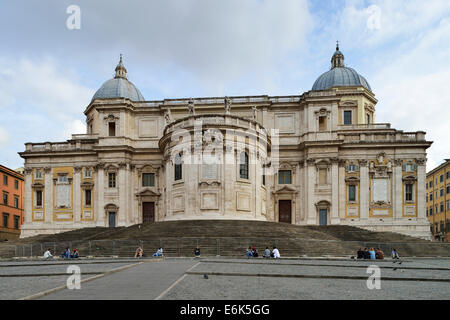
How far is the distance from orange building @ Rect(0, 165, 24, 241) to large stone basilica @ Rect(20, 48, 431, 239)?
31.8ft

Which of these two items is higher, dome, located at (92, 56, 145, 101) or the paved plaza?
dome, located at (92, 56, 145, 101)

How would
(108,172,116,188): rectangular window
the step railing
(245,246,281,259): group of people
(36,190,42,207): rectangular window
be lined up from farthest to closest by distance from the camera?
(36,190,42,207): rectangular window, (108,172,116,188): rectangular window, the step railing, (245,246,281,259): group of people

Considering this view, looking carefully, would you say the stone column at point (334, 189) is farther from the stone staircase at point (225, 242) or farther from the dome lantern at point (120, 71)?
the dome lantern at point (120, 71)

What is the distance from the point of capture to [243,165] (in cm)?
4500

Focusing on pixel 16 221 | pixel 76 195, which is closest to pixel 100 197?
pixel 76 195

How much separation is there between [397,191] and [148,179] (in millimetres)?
28372

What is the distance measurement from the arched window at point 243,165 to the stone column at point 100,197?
1812cm

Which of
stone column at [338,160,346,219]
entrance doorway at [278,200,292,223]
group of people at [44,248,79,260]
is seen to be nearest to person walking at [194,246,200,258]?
group of people at [44,248,79,260]

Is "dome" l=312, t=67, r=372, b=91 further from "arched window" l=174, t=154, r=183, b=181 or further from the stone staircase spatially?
"arched window" l=174, t=154, r=183, b=181

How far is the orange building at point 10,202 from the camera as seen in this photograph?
6257 centimetres

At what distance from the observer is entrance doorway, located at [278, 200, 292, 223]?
174 ft

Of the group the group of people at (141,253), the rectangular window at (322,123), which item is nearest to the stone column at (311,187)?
the rectangular window at (322,123)
